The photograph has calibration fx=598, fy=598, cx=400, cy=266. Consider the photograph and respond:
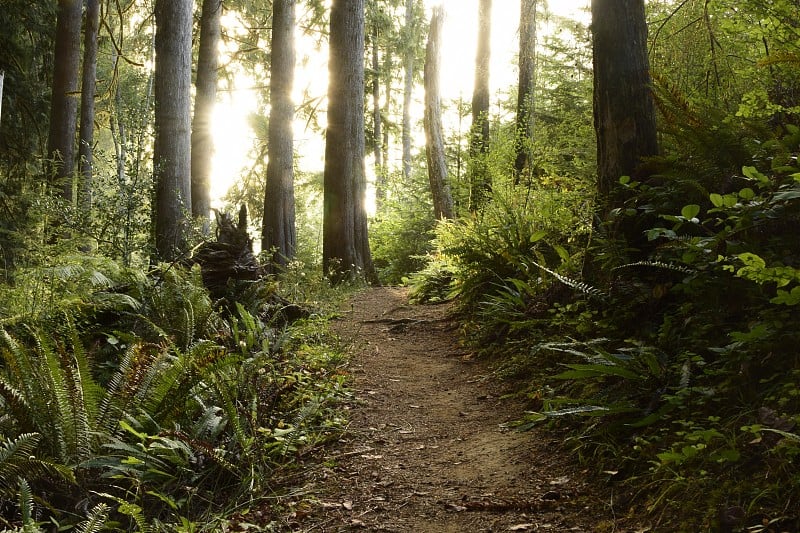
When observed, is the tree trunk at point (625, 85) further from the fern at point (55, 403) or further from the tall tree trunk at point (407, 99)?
the tall tree trunk at point (407, 99)

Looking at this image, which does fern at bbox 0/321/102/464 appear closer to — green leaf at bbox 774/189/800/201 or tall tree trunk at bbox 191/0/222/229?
green leaf at bbox 774/189/800/201

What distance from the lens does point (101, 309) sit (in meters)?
5.16

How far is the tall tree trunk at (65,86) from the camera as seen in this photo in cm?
1229

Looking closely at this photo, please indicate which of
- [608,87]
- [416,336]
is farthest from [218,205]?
[608,87]

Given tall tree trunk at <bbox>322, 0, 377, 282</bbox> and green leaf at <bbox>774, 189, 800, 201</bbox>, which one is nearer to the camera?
green leaf at <bbox>774, 189, 800, 201</bbox>

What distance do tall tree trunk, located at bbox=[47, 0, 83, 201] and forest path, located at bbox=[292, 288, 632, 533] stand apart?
33.5ft

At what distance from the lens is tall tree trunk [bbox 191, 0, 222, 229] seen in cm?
1194

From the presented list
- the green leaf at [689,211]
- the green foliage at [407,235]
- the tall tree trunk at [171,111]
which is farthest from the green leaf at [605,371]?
the green foliage at [407,235]

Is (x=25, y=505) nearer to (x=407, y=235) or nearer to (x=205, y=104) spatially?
(x=205, y=104)

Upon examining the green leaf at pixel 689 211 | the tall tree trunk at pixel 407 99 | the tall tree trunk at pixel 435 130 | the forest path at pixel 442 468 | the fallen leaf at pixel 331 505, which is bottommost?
the fallen leaf at pixel 331 505

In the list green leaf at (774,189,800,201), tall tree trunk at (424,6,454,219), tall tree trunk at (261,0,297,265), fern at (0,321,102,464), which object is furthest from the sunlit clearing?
green leaf at (774,189,800,201)

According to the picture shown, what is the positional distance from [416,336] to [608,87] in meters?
3.37

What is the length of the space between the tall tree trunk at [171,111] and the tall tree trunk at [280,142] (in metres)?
2.77

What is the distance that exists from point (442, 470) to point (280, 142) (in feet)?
32.6
